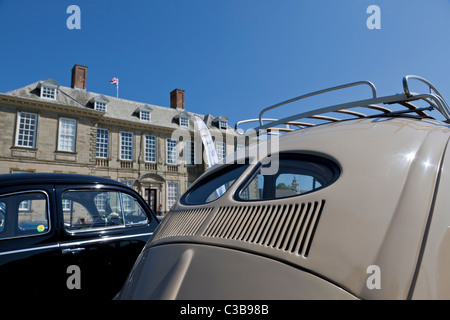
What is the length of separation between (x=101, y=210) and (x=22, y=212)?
91 cm

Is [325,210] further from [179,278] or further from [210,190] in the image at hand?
[210,190]

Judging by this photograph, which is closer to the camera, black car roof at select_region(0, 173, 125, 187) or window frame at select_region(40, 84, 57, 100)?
black car roof at select_region(0, 173, 125, 187)

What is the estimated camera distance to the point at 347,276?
3.14 ft

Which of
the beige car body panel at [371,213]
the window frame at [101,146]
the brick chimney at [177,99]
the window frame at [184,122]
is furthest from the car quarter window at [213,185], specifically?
the brick chimney at [177,99]

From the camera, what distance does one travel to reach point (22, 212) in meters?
3.40

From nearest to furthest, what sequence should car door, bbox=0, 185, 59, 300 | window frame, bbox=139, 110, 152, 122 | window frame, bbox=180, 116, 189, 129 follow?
car door, bbox=0, 185, 59, 300 → window frame, bbox=139, 110, 152, 122 → window frame, bbox=180, 116, 189, 129

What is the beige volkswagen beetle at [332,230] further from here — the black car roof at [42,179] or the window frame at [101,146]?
the window frame at [101,146]

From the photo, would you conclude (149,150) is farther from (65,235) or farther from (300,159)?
(300,159)

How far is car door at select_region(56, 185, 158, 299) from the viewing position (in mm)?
3156

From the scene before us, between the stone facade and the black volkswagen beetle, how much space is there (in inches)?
700

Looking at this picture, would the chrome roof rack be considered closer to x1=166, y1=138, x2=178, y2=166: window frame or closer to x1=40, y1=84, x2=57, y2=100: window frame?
x1=40, y1=84, x2=57, y2=100: window frame

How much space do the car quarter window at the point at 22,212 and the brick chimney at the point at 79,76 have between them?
2586 cm

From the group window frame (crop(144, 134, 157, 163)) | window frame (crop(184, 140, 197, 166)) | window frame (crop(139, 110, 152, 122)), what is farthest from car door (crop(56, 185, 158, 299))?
window frame (crop(184, 140, 197, 166))

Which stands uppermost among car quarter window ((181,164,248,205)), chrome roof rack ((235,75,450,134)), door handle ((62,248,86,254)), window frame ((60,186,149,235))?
chrome roof rack ((235,75,450,134))
